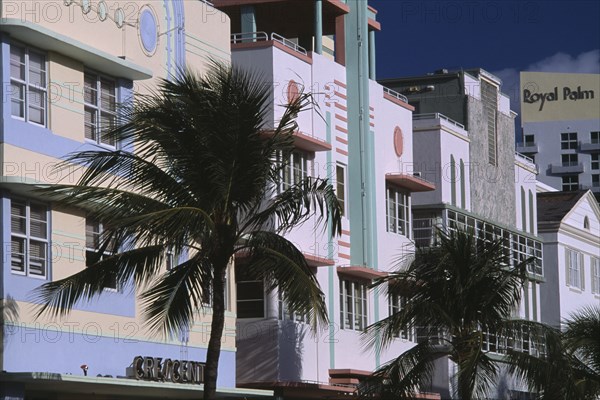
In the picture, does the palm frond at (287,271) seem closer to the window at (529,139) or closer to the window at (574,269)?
the window at (574,269)

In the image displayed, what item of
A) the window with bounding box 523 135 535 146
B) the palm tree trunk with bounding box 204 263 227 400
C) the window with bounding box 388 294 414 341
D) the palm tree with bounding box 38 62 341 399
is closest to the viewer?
the palm tree with bounding box 38 62 341 399

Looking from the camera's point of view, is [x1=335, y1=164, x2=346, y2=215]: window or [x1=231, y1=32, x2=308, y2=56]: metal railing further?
[x1=335, y1=164, x2=346, y2=215]: window

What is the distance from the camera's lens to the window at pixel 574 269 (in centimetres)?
5831

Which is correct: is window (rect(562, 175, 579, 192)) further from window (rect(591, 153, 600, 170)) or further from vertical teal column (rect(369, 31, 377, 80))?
vertical teal column (rect(369, 31, 377, 80))

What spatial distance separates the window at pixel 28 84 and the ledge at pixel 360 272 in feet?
45.9

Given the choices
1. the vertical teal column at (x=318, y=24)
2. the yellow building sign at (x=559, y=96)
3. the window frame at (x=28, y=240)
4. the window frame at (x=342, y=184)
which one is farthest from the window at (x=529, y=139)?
the window frame at (x=28, y=240)

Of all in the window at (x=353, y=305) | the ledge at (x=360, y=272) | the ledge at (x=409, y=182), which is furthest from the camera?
the ledge at (x=409, y=182)

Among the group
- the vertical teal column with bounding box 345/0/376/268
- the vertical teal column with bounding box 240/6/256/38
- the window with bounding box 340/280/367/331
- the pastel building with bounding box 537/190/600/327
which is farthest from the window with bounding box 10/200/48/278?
the pastel building with bounding box 537/190/600/327

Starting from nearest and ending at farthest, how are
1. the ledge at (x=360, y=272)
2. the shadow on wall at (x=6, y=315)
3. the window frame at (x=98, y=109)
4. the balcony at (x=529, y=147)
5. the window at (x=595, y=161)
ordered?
the shadow on wall at (x=6, y=315) < the window frame at (x=98, y=109) < the ledge at (x=360, y=272) < the balcony at (x=529, y=147) < the window at (x=595, y=161)

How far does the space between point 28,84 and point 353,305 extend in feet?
52.8

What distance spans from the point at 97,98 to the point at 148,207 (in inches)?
243

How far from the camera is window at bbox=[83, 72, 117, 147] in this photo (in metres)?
29.0

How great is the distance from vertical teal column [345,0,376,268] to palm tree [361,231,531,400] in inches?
299

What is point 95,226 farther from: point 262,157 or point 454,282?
point 454,282
